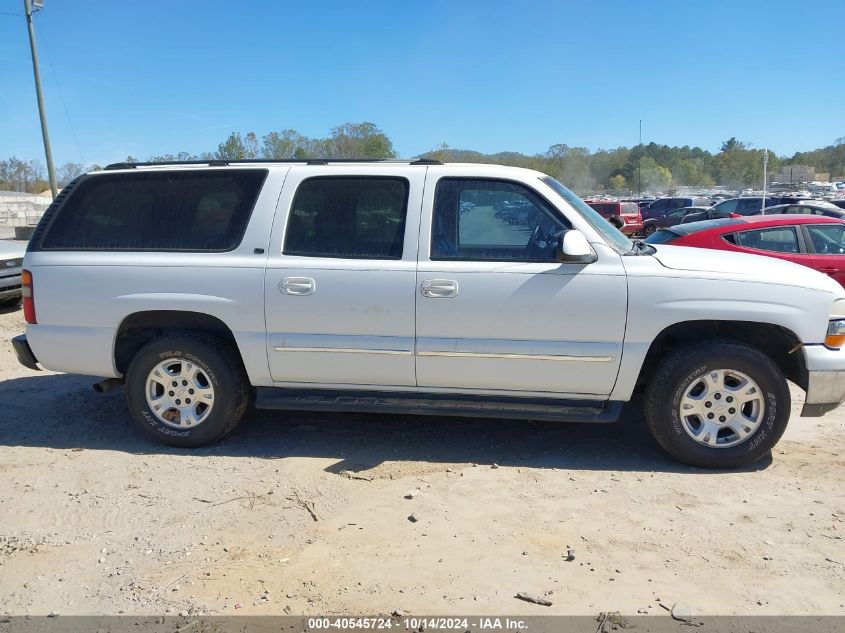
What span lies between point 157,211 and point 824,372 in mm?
4569

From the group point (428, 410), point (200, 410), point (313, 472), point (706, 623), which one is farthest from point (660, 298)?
point (200, 410)

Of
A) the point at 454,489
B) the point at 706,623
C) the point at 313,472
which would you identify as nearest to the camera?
the point at 706,623

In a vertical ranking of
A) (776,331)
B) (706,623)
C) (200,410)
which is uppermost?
(776,331)

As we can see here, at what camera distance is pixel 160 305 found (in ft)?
15.7

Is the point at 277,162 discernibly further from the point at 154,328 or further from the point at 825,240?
the point at 825,240

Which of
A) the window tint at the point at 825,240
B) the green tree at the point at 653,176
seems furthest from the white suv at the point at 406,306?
the green tree at the point at 653,176

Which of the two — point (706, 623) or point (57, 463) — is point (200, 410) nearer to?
point (57, 463)

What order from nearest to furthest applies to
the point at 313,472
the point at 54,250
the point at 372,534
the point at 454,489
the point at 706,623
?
the point at 706,623
the point at 372,534
the point at 454,489
the point at 313,472
the point at 54,250

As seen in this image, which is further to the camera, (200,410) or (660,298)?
(200,410)

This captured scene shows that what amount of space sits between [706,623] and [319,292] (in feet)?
9.49

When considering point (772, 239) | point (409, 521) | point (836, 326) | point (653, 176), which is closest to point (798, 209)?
point (772, 239)

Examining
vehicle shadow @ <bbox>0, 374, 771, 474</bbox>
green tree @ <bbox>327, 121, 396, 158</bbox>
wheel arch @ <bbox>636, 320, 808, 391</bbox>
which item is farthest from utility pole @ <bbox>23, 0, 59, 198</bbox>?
wheel arch @ <bbox>636, 320, 808, 391</bbox>

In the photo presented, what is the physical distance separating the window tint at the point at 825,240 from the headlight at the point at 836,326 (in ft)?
15.7

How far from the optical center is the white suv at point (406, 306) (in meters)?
4.41
